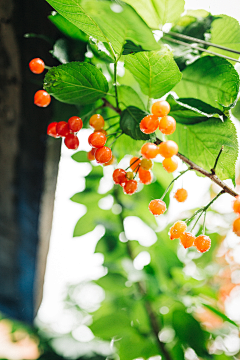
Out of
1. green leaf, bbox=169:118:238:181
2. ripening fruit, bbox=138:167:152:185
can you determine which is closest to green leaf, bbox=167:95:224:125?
green leaf, bbox=169:118:238:181

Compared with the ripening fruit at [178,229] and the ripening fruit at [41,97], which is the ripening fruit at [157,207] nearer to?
the ripening fruit at [178,229]

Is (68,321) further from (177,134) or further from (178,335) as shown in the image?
(177,134)

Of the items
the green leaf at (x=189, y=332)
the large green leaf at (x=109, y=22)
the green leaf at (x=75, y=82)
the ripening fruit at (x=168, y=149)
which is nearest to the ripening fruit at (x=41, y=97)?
the green leaf at (x=75, y=82)

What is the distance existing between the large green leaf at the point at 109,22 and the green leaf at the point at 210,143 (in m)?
0.18

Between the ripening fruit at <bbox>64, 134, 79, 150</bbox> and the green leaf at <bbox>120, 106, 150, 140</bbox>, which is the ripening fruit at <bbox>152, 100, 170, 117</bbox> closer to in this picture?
the green leaf at <bbox>120, 106, 150, 140</bbox>

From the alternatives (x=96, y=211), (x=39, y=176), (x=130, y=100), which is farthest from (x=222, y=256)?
(x=130, y=100)

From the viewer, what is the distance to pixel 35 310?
4.44ft

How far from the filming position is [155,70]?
1.24ft

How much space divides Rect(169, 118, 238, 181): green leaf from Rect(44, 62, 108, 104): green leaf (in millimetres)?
183

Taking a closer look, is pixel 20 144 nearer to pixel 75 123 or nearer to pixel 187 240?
pixel 75 123

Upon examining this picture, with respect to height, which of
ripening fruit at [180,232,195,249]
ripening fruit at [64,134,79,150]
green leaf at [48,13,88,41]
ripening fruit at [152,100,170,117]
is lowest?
ripening fruit at [180,232,195,249]

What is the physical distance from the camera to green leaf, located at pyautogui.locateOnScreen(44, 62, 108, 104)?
15.3 inches

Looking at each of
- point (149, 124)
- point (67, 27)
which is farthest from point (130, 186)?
point (67, 27)

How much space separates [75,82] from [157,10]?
19 cm
